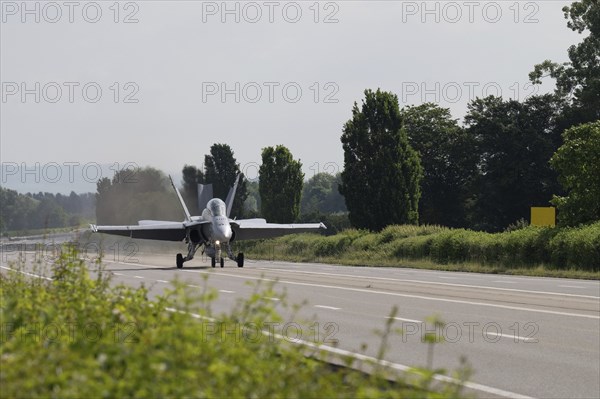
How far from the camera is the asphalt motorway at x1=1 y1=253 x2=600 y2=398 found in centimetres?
1027

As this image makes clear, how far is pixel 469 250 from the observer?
38750 mm

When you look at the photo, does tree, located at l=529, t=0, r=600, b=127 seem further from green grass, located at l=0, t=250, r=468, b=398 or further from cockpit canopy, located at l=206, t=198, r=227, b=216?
green grass, located at l=0, t=250, r=468, b=398

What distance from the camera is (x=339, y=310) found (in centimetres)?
1825

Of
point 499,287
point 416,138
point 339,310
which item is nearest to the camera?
point 339,310

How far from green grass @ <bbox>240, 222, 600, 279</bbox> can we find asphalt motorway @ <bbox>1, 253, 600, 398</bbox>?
4.00 metres

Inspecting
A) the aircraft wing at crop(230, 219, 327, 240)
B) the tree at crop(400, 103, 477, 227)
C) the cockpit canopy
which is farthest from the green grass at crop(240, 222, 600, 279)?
the tree at crop(400, 103, 477, 227)

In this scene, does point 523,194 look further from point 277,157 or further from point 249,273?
point 249,273

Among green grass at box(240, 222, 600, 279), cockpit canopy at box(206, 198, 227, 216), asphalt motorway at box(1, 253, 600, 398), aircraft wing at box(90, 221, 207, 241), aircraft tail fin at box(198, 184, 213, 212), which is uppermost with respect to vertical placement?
aircraft tail fin at box(198, 184, 213, 212)

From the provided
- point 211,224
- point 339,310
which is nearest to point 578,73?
point 211,224

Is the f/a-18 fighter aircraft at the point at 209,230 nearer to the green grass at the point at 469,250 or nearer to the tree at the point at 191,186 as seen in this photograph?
the green grass at the point at 469,250

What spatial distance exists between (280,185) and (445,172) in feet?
54.8

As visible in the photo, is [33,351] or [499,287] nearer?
[33,351]

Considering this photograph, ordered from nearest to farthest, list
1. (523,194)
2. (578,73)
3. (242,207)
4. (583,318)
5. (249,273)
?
(583,318), (249,273), (578,73), (523,194), (242,207)

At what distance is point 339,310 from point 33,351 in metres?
13.6
